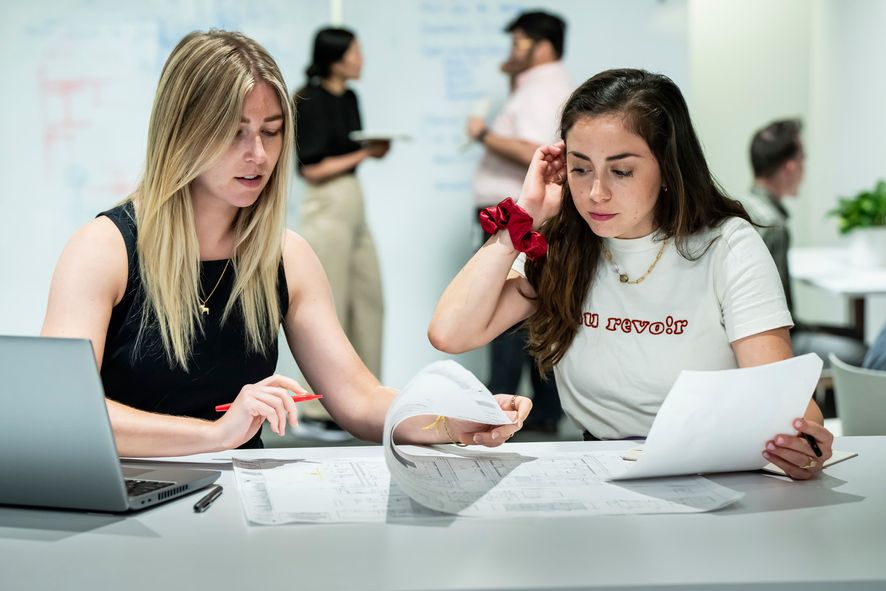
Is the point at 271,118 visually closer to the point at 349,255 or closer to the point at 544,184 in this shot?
the point at 544,184

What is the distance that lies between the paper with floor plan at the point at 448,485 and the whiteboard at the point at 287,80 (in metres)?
3.27

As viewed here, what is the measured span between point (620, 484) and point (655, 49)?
3.65 m

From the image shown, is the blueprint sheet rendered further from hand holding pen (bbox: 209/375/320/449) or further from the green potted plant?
the green potted plant

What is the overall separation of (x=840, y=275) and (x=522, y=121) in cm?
155

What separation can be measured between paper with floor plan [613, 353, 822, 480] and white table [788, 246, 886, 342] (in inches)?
112

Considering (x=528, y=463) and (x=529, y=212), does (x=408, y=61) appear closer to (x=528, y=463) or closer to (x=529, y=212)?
(x=529, y=212)

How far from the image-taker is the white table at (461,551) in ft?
3.62

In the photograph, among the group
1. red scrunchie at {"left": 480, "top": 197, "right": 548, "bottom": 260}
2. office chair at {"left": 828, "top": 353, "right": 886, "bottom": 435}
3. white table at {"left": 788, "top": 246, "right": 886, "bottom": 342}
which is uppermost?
red scrunchie at {"left": 480, "top": 197, "right": 548, "bottom": 260}

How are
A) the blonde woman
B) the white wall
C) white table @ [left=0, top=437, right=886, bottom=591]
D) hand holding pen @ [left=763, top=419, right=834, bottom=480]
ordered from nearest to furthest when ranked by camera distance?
1. white table @ [left=0, top=437, right=886, bottom=591]
2. hand holding pen @ [left=763, top=419, right=834, bottom=480]
3. the blonde woman
4. the white wall

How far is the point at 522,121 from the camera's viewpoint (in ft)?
15.0

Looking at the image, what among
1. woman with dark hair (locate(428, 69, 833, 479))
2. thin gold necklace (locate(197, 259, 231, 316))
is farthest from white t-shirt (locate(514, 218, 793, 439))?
thin gold necklace (locate(197, 259, 231, 316))

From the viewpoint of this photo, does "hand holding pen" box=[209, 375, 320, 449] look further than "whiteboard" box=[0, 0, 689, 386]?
No

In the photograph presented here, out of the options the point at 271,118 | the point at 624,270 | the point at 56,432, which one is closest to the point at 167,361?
the point at 271,118

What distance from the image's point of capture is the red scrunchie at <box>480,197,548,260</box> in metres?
2.00
